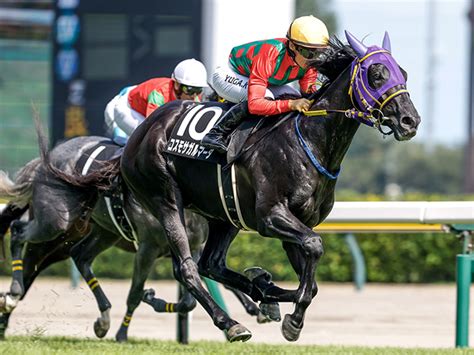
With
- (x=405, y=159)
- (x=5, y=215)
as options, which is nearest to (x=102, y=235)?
(x=5, y=215)

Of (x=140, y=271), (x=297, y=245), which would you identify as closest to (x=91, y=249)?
(x=140, y=271)

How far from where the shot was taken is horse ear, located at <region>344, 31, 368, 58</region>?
551cm

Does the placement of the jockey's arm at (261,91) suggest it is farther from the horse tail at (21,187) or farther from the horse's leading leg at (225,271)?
the horse tail at (21,187)

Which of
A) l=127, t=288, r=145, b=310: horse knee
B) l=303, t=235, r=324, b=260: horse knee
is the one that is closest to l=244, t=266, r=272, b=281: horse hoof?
l=303, t=235, r=324, b=260: horse knee

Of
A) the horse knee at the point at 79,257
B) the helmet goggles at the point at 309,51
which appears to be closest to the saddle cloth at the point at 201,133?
the helmet goggles at the point at 309,51

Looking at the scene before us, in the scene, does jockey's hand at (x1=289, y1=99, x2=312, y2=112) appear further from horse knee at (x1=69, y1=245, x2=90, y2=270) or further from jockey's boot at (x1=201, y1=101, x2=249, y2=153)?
horse knee at (x1=69, y1=245, x2=90, y2=270)

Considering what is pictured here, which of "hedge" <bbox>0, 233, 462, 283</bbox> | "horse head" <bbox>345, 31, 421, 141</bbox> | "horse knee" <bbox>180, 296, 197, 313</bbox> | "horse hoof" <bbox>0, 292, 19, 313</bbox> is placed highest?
"horse head" <bbox>345, 31, 421, 141</bbox>

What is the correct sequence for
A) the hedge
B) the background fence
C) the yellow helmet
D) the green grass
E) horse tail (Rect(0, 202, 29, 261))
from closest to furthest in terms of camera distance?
the green grass, the yellow helmet, horse tail (Rect(0, 202, 29, 261)), the hedge, the background fence

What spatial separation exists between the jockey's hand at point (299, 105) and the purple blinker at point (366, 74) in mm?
299

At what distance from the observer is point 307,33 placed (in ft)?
18.5

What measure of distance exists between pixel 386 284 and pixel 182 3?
13.0 ft

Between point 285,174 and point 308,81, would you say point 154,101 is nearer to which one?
point 308,81

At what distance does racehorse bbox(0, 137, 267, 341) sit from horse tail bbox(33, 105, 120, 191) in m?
0.08

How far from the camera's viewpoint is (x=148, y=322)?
9.23 m
